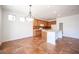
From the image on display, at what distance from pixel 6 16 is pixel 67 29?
2.02 meters

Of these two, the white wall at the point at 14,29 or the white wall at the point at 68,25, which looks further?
the white wall at the point at 68,25

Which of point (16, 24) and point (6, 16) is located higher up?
point (6, 16)

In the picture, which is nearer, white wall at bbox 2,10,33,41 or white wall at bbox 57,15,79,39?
white wall at bbox 2,10,33,41

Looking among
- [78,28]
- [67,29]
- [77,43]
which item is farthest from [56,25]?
[77,43]

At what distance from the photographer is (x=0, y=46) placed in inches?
74.9

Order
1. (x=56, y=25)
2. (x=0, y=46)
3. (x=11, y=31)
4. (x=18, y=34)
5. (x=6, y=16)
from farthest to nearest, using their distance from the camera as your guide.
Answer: (x=56, y=25) < (x=18, y=34) < (x=11, y=31) < (x=6, y=16) < (x=0, y=46)

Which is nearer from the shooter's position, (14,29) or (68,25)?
(14,29)

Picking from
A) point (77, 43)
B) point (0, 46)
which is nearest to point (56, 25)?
point (77, 43)

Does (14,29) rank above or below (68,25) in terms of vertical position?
below
